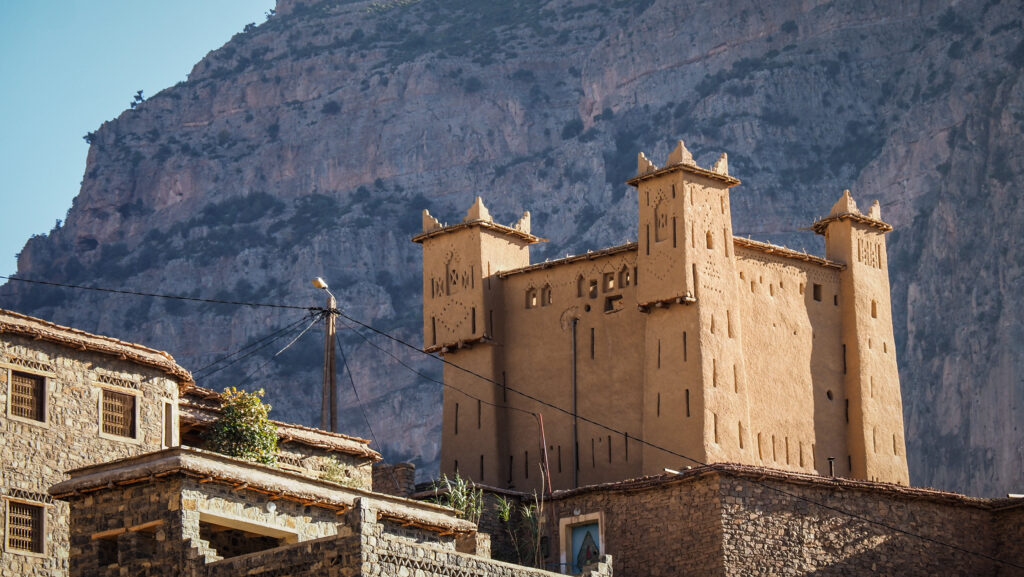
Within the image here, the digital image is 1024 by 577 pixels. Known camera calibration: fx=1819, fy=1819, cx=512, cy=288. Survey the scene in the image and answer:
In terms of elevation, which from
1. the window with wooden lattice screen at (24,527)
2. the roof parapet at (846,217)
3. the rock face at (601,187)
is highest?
the rock face at (601,187)

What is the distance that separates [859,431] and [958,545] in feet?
40.1

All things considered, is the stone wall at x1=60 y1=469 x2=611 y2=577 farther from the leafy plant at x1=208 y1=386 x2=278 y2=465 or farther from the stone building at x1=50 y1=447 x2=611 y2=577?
the leafy plant at x1=208 y1=386 x2=278 y2=465

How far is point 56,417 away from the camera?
140 feet

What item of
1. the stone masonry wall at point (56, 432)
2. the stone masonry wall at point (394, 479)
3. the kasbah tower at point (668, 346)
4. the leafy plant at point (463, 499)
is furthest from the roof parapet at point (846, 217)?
the stone masonry wall at point (56, 432)

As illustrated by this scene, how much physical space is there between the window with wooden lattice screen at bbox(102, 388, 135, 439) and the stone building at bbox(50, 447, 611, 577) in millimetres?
5206

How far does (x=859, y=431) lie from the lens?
62.1 metres

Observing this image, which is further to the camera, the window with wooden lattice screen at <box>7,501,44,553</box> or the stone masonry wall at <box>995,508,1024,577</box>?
the stone masonry wall at <box>995,508,1024,577</box>

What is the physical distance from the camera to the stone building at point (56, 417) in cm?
4144

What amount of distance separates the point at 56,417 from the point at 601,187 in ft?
447

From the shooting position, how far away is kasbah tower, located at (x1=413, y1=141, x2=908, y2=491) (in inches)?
2292

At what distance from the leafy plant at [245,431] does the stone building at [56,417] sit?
8.30 ft

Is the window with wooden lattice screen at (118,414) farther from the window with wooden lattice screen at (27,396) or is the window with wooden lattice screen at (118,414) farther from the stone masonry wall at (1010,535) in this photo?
the stone masonry wall at (1010,535)

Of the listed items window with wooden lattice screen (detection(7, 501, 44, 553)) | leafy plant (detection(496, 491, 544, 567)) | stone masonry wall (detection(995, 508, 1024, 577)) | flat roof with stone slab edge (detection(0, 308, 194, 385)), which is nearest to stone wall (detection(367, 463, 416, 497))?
leafy plant (detection(496, 491, 544, 567))

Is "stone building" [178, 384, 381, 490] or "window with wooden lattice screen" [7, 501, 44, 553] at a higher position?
"stone building" [178, 384, 381, 490]
